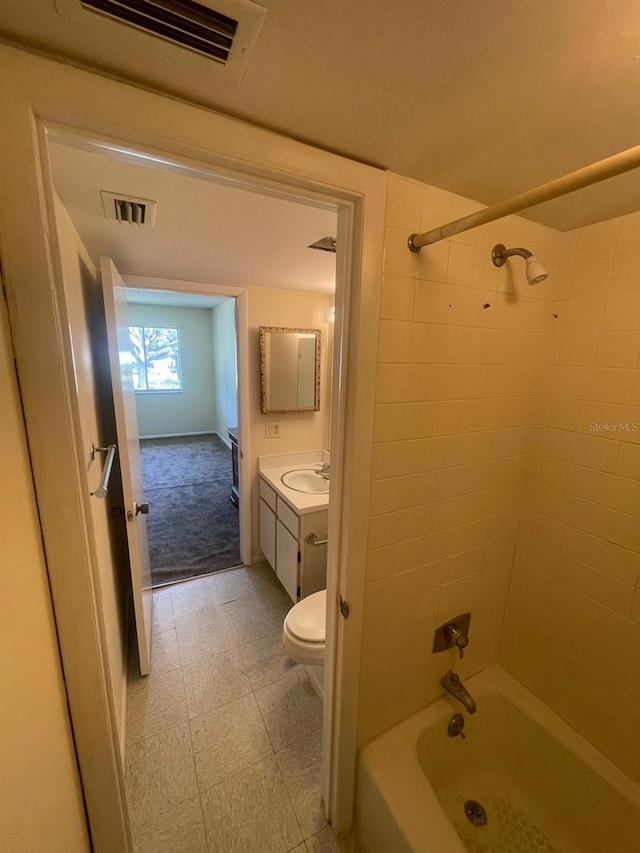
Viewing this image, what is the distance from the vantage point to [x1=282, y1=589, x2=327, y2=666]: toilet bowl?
4.89 feet

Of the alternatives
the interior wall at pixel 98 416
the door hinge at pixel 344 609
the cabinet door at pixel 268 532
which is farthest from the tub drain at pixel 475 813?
the cabinet door at pixel 268 532

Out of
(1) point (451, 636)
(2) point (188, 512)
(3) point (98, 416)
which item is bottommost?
(2) point (188, 512)

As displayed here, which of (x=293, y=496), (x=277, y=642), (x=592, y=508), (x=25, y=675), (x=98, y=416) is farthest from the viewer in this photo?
(x=293, y=496)

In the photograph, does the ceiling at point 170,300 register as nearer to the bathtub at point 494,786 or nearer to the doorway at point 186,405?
the doorway at point 186,405

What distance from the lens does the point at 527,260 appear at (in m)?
0.92

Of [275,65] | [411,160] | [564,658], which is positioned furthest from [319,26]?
[564,658]

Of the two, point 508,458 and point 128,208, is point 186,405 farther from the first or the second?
point 508,458

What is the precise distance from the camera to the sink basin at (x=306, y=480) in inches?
95.3

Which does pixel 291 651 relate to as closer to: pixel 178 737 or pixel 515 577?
pixel 178 737

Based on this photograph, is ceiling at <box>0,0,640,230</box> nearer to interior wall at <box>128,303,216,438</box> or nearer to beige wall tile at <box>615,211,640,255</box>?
beige wall tile at <box>615,211,640,255</box>

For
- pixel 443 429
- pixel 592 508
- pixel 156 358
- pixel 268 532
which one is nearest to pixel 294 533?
pixel 268 532

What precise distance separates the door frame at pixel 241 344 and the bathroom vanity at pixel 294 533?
→ 6.1 inches

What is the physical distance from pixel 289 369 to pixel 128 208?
5.12ft

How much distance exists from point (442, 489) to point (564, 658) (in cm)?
87
